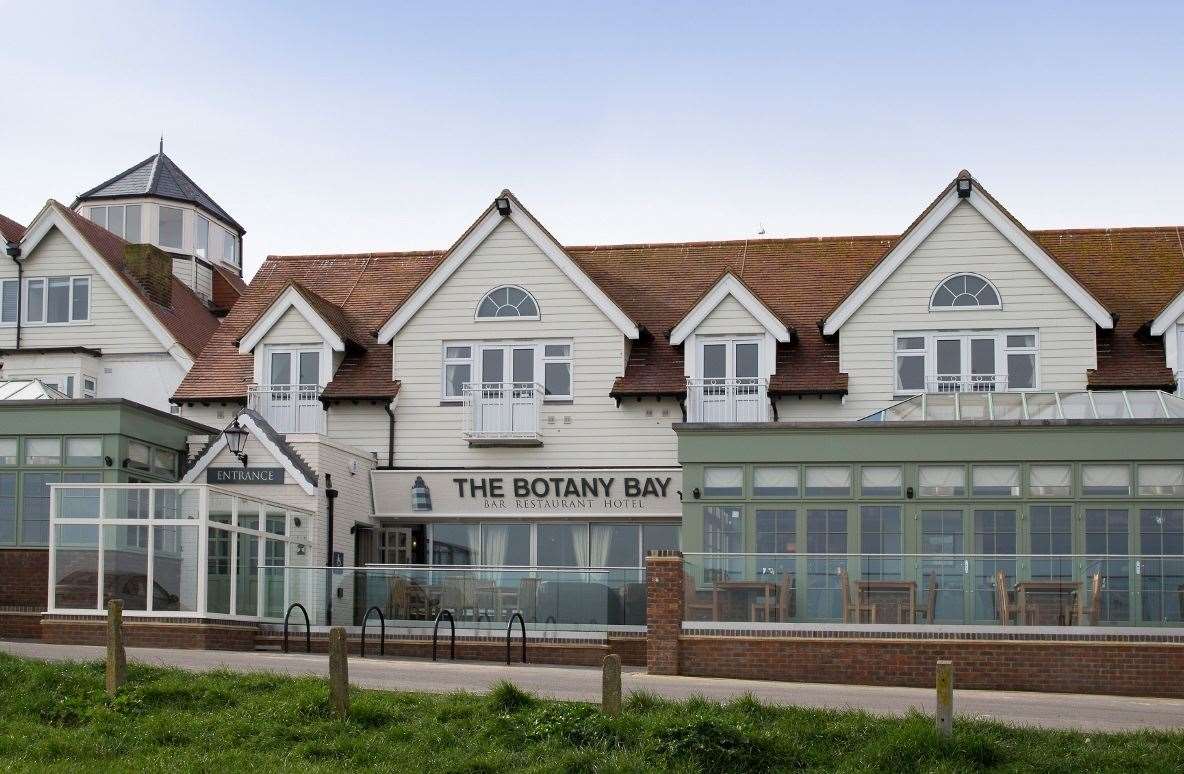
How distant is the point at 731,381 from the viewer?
122ft

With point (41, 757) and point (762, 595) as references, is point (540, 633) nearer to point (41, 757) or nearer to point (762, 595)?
point (762, 595)

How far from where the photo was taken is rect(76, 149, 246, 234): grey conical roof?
50.9m

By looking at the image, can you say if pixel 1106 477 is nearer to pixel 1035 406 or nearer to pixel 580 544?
pixel 1035 406

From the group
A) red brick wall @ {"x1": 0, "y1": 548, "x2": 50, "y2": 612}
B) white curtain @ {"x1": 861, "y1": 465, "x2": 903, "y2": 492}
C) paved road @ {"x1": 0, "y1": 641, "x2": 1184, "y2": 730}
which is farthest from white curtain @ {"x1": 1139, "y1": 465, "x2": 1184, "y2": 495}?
red brick wall @ {"x1": 0, "y1": 548, "x2": 50, "y2": 612}

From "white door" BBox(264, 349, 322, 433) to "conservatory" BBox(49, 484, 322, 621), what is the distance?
6.88 m

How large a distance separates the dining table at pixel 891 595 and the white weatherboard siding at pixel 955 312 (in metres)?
9.59

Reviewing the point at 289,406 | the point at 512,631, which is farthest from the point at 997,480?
the point at 289,406

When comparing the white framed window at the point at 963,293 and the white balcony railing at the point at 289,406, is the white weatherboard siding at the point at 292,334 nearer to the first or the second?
the white balcony railing at the point at 289,406

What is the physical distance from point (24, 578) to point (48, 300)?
9.23 m

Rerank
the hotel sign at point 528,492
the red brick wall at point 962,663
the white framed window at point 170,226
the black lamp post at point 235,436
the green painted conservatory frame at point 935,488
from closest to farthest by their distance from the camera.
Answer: the red brick wall at point 962,663, the green painted conservatory frame at point 935,488, the black lamp post at point 235,436, the hotel sign at point 528,492, the white framed window at point 170,226

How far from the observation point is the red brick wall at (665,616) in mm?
27203

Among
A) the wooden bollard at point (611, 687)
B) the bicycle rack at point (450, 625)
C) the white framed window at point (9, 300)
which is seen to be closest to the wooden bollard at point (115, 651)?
the wooden bollard at point (611, 687)

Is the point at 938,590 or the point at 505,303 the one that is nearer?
the point at 938,590

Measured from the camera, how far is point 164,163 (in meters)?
52.7
